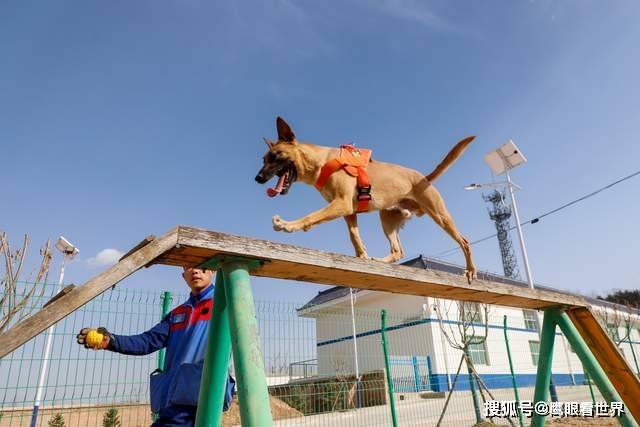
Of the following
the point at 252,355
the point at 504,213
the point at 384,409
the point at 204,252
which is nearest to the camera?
the point at 252,355

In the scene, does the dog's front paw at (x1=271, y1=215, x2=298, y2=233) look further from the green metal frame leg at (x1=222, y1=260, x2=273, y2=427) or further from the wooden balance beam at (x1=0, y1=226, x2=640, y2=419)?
the green metal frame leg at (x1=222, y1=260, x2=273, y2=427)

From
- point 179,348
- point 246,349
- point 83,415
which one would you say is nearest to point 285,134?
point 179,348

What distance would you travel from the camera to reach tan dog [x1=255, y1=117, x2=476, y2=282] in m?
3.69

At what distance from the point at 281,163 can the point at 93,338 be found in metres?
2.03

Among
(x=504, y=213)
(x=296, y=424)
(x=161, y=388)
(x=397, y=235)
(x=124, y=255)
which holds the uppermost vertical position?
(x=504, y=213)

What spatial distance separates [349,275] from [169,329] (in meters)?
1.40

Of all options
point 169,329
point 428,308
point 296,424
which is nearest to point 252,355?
point 169,329

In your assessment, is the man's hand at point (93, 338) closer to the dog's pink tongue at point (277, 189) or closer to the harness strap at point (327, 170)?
the dog's pink tongue at point (277, 189)

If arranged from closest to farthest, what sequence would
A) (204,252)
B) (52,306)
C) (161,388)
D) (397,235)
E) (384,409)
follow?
1. (52,306)
2. (204,252)
3. (161,388)
4. (397,235)
5. (384,409)

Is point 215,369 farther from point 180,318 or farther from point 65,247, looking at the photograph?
point 65,247

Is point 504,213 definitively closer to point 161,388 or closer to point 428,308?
point 428,308

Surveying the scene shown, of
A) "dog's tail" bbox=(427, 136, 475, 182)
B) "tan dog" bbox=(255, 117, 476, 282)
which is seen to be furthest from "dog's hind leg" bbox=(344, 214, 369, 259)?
"dog's tail" bbox=(427, 136, 475, 182)

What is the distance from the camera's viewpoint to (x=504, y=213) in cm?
5153

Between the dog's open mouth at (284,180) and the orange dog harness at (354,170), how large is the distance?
26 centimetres
